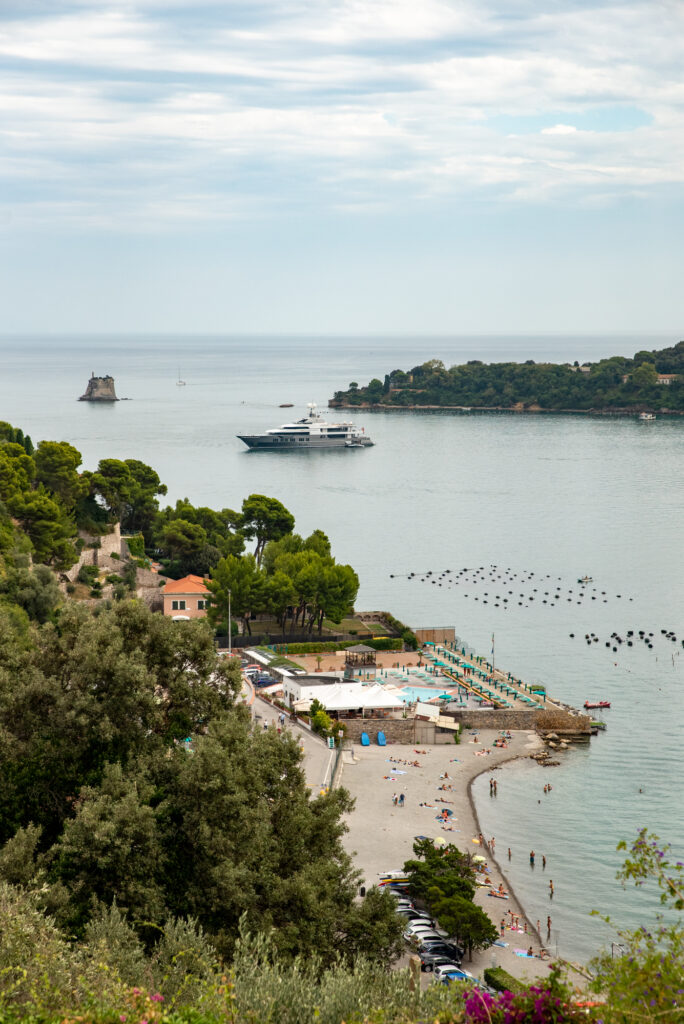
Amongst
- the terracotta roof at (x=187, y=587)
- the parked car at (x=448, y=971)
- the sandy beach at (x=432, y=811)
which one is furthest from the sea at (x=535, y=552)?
the terracotta roof at (x=187, y=587)

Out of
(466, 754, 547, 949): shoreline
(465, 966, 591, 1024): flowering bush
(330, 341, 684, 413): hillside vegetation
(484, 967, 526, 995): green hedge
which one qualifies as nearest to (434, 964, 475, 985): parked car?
(484, 967, 526, 995): green hedge

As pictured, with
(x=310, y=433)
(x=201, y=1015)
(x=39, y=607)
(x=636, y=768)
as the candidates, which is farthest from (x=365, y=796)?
(x=310, y=433)

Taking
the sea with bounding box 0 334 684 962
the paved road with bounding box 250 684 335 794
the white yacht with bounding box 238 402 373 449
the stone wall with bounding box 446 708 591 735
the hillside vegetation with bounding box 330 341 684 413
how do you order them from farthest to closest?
the hillside vegetation with bounding box 330 341 684 413, the white yacht with bounding box 238 402 373 449, the stone wall with bounding box 446 708 591 735, the paved road with bounding box 250 684 335 794, the sea with bounding box 0 334 684 962

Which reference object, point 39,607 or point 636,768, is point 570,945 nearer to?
point 636,768

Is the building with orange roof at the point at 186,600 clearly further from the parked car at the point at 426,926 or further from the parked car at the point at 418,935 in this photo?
the parked car at the point at 418,935

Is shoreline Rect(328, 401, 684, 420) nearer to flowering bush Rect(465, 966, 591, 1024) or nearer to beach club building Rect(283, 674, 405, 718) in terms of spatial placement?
beach club building Rect(283, 674, 405, 718)

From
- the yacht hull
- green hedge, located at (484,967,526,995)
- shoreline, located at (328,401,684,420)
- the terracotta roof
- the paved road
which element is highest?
shoreline, located at (328,401,684,420)

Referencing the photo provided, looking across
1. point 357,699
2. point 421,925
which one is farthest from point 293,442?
point 421,925
